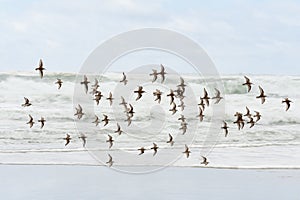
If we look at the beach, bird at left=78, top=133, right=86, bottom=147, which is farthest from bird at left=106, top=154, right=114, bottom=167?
bird at left=78, top=133, right=86, bottom=147

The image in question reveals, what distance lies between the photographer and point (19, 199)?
19.9 feet

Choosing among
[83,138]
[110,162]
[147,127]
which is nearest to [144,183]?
[110,162]

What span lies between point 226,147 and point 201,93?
727 centimetres

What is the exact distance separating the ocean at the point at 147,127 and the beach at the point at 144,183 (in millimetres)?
515

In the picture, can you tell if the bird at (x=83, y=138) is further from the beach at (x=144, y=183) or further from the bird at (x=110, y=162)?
the beach at (x=144, y=183)

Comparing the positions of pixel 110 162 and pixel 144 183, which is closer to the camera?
pixel 144 183

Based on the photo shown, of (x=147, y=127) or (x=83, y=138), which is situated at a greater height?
(x=147, y=127)

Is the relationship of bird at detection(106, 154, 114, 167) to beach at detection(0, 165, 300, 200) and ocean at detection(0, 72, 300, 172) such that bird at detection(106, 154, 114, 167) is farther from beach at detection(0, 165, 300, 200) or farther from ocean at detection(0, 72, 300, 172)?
beach at detection(0, 165, 300, 200)

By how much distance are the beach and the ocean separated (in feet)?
1.69

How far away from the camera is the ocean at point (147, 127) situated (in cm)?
882

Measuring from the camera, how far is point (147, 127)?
521 inches

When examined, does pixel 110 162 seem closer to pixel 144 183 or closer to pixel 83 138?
pixel 144 183

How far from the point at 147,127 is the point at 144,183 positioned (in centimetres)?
631

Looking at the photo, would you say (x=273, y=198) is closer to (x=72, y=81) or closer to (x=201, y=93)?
(x=201, y=93)
